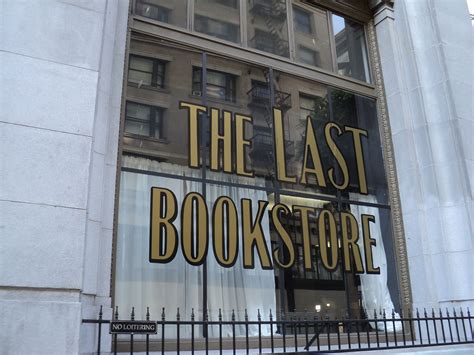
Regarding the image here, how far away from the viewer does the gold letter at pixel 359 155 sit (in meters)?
9.19

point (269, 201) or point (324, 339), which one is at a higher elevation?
point (269, 201)

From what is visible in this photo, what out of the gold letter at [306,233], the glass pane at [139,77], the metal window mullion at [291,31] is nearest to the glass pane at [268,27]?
the metal window mullion at [291,31]

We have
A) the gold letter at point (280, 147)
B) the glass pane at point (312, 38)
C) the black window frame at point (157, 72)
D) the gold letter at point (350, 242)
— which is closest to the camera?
the black window frame at point (157, 72)

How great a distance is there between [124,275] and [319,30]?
6.63m

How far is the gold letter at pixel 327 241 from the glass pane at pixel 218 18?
370 centimetres


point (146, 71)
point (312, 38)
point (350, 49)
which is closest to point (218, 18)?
point (146, 71)

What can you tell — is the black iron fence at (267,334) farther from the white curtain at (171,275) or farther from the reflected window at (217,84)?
the reflected window at (217,84)

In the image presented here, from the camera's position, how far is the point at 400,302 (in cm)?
870

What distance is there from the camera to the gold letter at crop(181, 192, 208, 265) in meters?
6.97

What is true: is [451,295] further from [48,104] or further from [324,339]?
[48,104]

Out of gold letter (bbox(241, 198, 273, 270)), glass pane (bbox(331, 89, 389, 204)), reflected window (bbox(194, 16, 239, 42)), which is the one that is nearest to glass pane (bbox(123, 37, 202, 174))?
reflected window (bbox(194, 16, 239, 42))

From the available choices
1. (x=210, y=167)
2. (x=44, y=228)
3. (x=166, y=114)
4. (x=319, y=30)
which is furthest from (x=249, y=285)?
(x=319, y=30)

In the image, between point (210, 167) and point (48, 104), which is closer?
point (48, 104)

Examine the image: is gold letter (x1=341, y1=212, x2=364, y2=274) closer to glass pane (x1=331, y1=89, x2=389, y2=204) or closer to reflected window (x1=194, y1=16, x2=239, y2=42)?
glass pane (x1=331, y1=89, x2=389, y2=204)
